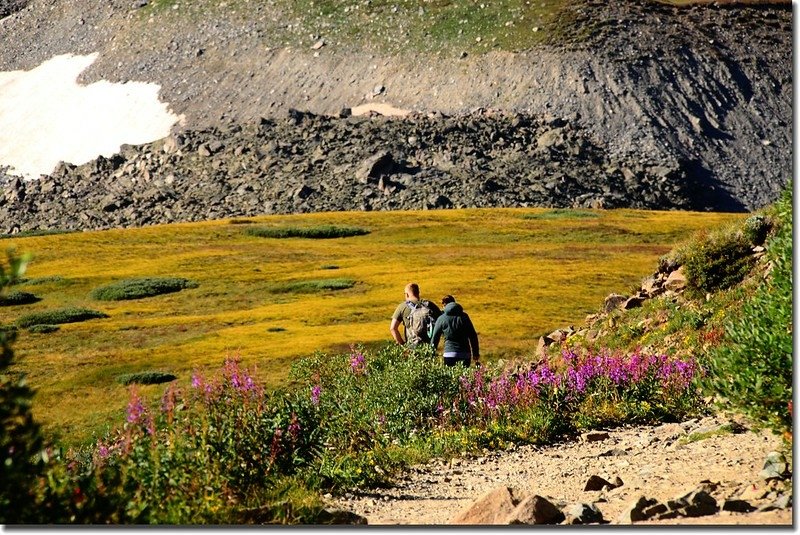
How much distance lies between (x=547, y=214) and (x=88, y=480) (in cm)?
8520

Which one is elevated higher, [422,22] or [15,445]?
[422,22]

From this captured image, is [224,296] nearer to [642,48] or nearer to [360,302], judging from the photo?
[360,302]

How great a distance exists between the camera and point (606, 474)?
629 inches

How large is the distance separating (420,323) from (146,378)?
44.9 feet

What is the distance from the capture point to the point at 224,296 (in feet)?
176

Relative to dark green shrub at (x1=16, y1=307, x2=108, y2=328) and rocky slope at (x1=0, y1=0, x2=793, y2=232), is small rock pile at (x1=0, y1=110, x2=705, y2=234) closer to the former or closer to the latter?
rocky slope at (x1=0, y1=0, x2=793, y2=232)

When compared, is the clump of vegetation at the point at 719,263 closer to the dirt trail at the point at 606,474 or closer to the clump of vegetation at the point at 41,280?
the dirt trail at the point at 606,474

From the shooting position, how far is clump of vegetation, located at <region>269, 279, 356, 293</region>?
178ft

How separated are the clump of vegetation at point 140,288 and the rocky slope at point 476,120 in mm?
52822

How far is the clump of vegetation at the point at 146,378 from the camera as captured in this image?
110ft

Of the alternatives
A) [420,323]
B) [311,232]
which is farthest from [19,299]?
[420,323]

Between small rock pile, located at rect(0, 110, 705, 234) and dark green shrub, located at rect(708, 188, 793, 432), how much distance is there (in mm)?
95543

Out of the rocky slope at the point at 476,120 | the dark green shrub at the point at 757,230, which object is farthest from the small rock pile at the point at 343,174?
the dark green shrub at the point at 757,230

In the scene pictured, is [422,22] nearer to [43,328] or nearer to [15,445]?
[43,328]
